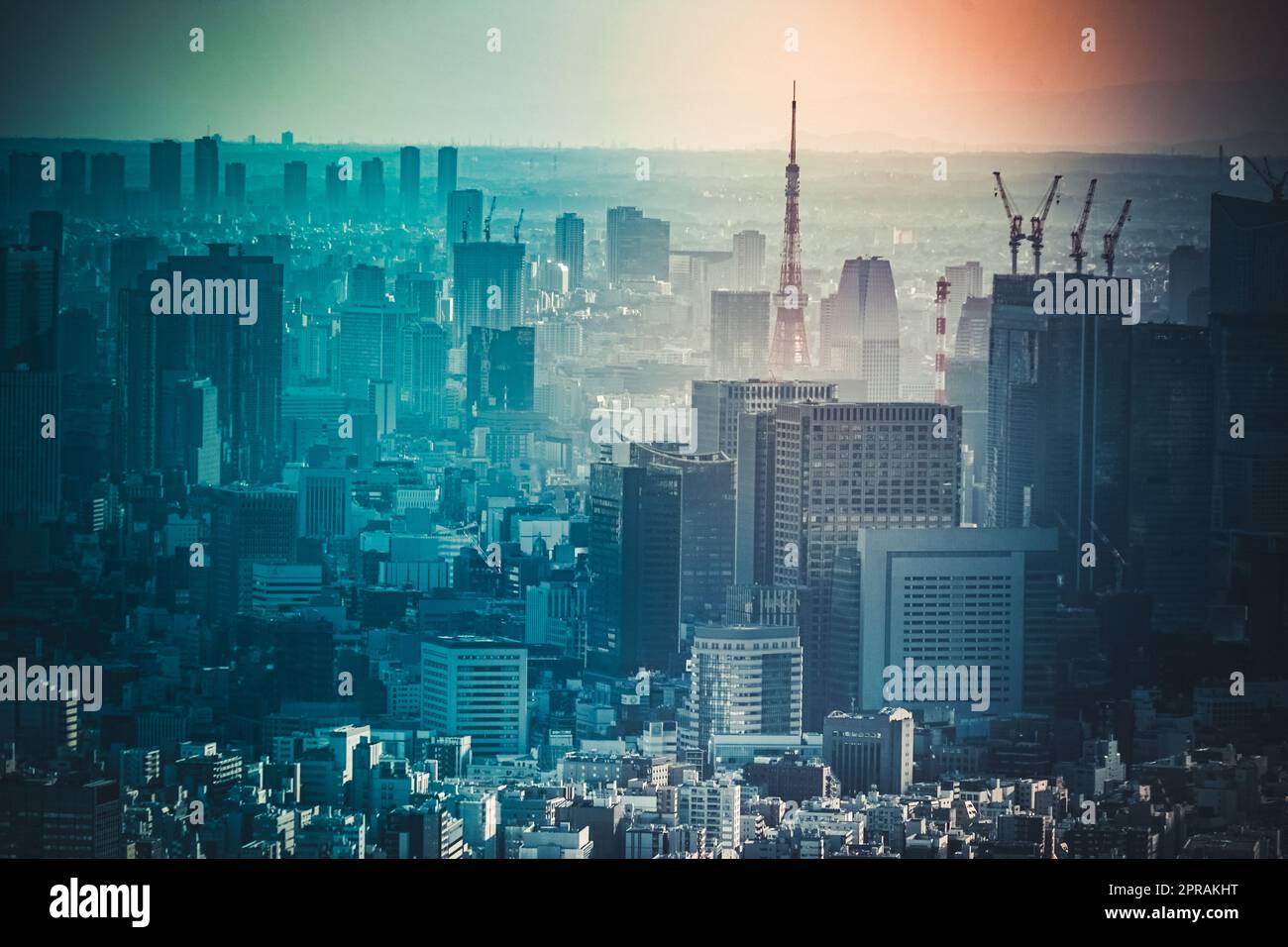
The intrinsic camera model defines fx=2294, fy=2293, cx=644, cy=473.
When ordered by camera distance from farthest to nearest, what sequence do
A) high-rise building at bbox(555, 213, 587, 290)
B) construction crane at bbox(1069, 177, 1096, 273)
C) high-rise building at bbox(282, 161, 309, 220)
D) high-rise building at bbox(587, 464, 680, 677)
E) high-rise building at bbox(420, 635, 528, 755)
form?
high-rise building at bbox(587, 464, 680, 677) < high-rise building at bbox(555, 213, 587, 290) < high-rise building at bbox(282, 161, 309, 220) < construction crane at bbox(1069, 177, 1096, 273) < high-rise building at bbox(420, 635, 528, 755)

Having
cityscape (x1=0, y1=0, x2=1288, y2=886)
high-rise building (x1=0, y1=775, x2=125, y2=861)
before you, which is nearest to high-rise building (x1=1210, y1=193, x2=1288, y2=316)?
cityscape (x1=0, y1=0, x2=1288, y2=886)

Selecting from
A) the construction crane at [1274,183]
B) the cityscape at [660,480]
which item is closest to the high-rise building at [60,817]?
the cityscape at [660,480]

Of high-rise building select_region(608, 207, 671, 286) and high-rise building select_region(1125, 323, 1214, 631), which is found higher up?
high-rise building select_region(608, 207, 671, 286)

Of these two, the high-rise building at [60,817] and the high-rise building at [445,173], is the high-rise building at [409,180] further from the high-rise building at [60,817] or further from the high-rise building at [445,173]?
the high-rise building at [60,817]

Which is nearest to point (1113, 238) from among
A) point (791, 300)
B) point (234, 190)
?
point (791, 300)

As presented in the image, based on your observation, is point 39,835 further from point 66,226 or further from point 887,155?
point 887,155

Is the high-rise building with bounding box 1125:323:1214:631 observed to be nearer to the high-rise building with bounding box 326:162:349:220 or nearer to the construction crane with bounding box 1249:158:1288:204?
the construction crane with bounding box 1249:158:1288:204
